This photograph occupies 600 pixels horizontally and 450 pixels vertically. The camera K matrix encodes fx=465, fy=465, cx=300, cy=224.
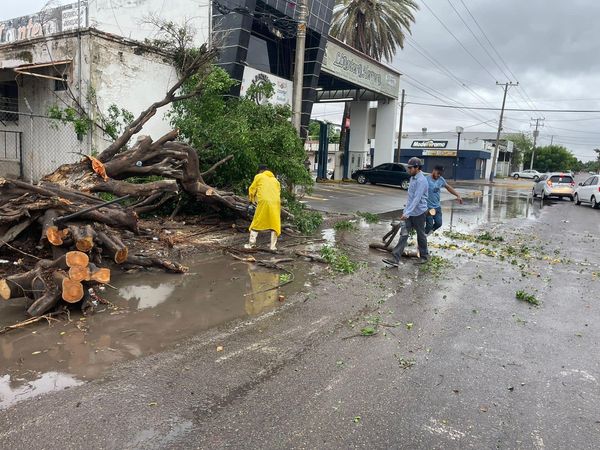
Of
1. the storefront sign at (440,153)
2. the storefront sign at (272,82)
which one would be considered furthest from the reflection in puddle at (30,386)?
the storefront sign at (440,153)

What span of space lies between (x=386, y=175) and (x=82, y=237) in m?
24.9

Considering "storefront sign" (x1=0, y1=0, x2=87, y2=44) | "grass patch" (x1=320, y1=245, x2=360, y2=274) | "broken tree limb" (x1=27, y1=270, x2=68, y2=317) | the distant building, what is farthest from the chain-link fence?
the distant building

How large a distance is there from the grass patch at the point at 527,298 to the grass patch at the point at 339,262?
95.9 inches

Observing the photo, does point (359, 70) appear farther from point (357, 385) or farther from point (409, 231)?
point (357, 385)

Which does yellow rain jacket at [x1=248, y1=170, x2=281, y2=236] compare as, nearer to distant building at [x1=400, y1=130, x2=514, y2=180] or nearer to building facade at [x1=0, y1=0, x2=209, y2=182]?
building facade at [x1=0, y1=0, x2=209, y2=182]

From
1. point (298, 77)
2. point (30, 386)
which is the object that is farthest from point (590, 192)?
point (30, 386)

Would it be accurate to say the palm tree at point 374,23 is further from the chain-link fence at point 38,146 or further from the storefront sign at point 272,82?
the chain-link fence at point 38,146

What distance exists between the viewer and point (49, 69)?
38.1 feet

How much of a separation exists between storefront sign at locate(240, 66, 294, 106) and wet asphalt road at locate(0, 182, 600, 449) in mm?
11029

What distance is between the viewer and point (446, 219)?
1595 cm

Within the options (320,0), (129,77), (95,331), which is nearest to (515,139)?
(320,0)

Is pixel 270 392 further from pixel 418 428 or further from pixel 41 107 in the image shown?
pixel 41 107

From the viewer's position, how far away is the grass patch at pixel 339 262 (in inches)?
296

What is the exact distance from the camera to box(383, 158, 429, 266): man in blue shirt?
8156 millimetres
